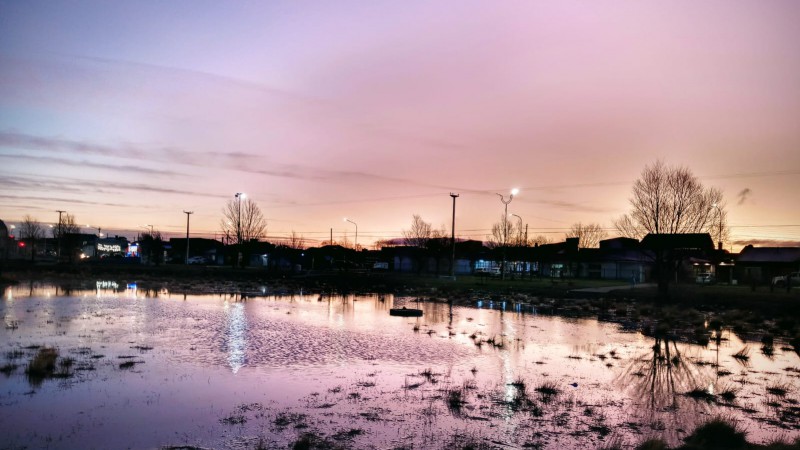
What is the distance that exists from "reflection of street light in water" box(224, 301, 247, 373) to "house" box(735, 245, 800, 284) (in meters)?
71.5

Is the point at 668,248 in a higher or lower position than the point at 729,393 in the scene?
higher

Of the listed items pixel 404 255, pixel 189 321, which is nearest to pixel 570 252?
pixel 404 255

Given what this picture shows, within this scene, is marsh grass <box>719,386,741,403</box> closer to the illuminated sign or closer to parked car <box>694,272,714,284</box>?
parked car <box>694,272,714,284</box>

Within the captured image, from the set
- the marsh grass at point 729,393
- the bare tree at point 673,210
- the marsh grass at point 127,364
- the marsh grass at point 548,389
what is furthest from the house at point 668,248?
the marsh grass at point 127,364

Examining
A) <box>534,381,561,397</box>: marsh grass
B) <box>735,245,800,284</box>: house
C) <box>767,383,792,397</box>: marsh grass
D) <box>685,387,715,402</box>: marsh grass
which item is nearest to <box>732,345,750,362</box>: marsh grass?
<box>767,383,792,397</box>: marsh grass

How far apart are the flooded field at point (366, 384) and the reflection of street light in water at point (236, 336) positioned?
158 mm

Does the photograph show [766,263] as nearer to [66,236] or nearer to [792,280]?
[792,280]

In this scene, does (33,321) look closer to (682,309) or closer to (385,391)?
(385,391)

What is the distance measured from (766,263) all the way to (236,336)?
88339mm

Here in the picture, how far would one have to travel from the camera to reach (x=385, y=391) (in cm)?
1478

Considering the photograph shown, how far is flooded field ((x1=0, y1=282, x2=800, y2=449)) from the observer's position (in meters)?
11.2

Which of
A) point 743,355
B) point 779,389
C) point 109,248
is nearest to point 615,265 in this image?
point 743,355

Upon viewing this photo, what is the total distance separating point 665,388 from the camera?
53.2 feet

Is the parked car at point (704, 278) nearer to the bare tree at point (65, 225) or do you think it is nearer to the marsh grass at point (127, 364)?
the marsh grass at point (127, 364)
